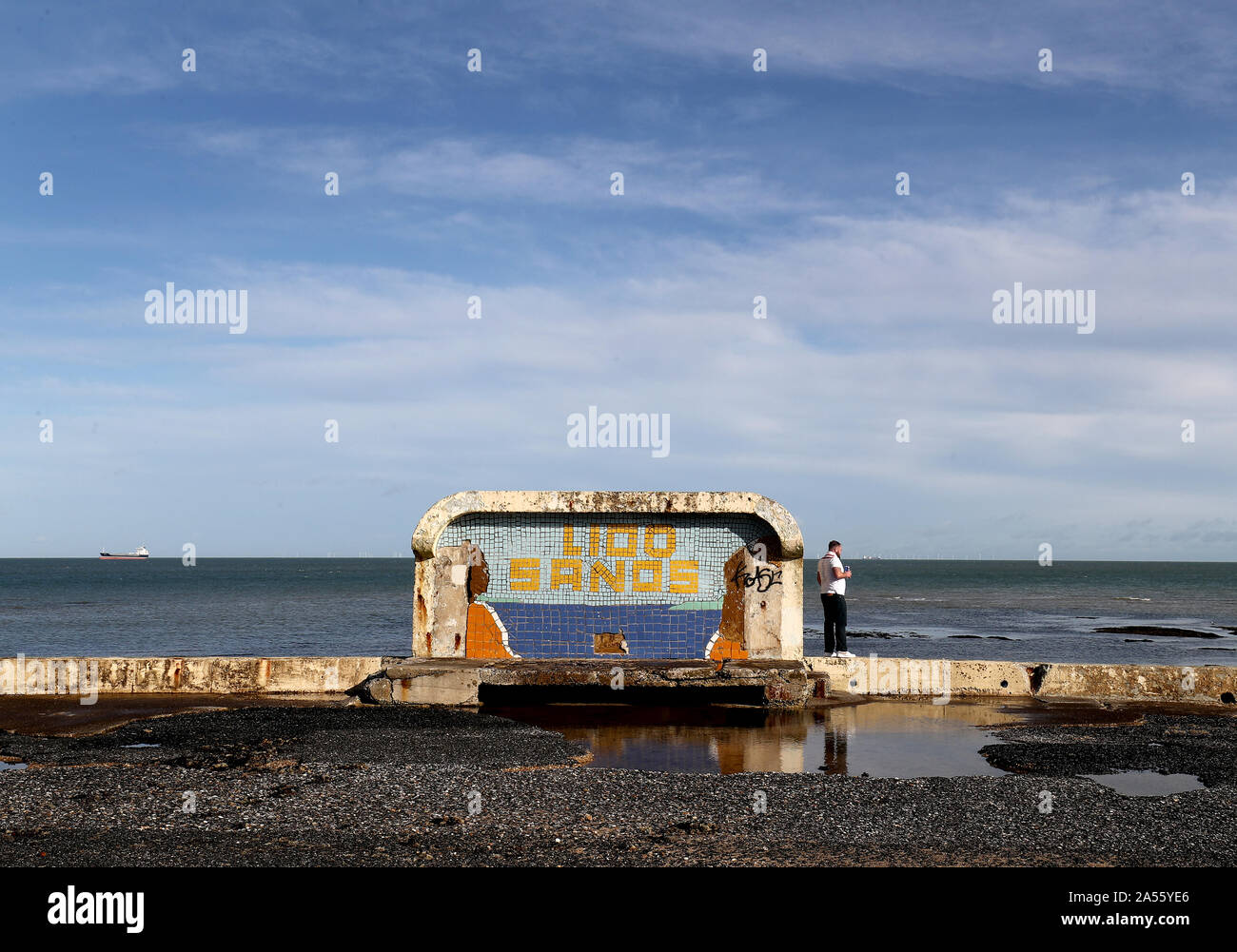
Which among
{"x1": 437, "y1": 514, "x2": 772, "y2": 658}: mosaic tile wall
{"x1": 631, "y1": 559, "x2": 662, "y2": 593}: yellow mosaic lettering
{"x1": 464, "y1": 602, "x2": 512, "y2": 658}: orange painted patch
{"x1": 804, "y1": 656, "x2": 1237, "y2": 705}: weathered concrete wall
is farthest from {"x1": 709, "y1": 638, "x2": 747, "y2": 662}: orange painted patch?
{"x1": 464, "y1": 602, "x2": 512, "y2": 658}: orange painted patch

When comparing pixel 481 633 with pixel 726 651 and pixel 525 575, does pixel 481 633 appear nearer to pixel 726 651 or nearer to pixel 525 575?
pixel 525 575

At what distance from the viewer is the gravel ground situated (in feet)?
20.3

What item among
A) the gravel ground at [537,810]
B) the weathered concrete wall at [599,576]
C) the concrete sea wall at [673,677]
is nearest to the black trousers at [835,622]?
the concrete sea wall at [673,677]

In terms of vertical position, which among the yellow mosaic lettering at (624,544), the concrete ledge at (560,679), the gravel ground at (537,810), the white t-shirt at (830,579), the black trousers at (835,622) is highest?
the yellow mosaic lettering at (624,544)

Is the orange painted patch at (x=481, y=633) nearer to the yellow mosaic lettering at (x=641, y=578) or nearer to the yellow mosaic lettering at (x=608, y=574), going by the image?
the yellow mosaic lettering at (x=608, y=574)

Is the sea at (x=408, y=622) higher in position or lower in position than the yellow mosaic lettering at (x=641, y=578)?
lower

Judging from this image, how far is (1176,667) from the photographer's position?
44.5ft

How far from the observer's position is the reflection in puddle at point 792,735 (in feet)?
30.7

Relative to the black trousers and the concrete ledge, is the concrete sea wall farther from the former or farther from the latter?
the black trousers

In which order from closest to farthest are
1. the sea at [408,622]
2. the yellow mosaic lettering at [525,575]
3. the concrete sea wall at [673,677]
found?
1. the concrete sea wall at [673,677]
2. the yellow mosaic lettering at [525,575]
3. the sea at [408,622]

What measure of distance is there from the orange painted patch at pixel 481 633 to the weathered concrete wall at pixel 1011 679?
4354mm

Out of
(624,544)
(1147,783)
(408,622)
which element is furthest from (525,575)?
(408,622)

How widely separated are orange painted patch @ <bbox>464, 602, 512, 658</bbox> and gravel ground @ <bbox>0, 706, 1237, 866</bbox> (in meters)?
4.09
